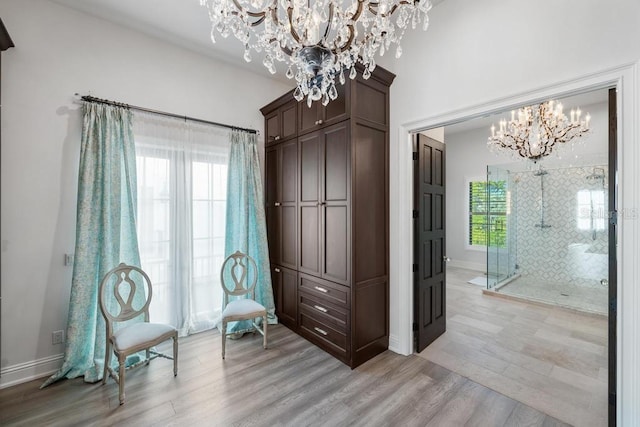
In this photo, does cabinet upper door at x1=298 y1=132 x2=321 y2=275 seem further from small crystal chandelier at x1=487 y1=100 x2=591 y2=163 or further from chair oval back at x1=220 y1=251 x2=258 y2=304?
small crystal chandelier at x1=487 y1=100 x2=591 y2=163

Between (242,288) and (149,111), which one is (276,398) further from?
(149,111)

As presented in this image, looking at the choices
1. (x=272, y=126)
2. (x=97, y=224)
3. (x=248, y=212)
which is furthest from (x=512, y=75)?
(x=97, y=224)

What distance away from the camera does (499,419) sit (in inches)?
73.5

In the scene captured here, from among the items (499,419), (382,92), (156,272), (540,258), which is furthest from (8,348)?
(540,258)

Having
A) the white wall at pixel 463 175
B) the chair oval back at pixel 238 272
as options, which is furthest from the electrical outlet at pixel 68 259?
the white wall at pixel 463 175

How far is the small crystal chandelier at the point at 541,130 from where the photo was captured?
359 cm

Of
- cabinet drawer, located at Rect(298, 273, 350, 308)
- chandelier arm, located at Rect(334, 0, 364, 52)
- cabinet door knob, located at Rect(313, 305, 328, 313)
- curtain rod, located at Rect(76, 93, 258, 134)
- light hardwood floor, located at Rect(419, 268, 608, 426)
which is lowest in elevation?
light hardwood floor, located at Rect(419, 268, 608, 426)

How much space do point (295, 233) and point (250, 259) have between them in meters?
0.66

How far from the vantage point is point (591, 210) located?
3977mm

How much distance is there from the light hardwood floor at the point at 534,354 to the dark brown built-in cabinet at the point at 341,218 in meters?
0.87

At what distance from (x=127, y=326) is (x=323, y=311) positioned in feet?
6.22

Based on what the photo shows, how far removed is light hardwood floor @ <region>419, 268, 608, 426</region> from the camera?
6.73ft

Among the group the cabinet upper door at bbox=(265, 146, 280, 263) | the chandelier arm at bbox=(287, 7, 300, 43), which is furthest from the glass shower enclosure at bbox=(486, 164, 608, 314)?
the chandelier arm at bbox=(287, 7, 300, 43)

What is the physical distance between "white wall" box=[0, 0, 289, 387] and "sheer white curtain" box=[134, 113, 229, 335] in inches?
21.1
